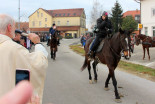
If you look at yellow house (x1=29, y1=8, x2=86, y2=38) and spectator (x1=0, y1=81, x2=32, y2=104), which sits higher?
yellow house (x1=29, y1=8, x2=86, y2=38)

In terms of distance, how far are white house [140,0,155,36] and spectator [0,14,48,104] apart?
92.9 ft

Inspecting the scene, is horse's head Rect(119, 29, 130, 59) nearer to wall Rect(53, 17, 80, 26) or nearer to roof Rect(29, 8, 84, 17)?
wall Rect(53, 17, 80, 26)

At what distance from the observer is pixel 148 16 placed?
2781 cm

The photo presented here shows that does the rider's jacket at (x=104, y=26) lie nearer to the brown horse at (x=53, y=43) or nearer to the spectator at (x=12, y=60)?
the spectator at (x=12, y=60)

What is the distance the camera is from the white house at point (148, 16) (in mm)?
27328

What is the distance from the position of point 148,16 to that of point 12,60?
29.4 m

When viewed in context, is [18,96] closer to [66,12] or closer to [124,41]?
[124,41]

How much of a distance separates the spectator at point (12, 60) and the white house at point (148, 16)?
28.3 m

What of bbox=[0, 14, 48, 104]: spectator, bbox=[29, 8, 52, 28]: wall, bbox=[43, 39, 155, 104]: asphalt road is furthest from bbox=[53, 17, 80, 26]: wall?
bbox=[0, 14, 48, 104]: spectator

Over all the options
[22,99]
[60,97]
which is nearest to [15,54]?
[22,99]

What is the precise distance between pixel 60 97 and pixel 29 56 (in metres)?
4.08

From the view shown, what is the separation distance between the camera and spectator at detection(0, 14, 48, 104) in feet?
4.21

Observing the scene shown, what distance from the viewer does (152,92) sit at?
5.92 meters

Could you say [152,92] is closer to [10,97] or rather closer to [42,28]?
[10,97]
